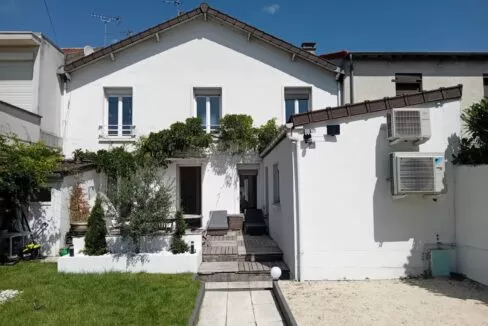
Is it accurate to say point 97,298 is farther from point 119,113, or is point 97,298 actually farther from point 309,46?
point 309,46

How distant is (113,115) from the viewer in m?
15.5

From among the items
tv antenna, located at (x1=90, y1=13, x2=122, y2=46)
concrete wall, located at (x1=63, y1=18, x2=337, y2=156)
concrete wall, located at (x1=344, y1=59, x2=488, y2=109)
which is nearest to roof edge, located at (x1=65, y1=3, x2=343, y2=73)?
concrete wall, located at (x1=63, y1=18, x2=337, y2=156)

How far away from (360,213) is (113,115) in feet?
38.7

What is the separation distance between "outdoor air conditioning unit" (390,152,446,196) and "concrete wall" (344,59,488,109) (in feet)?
27.5

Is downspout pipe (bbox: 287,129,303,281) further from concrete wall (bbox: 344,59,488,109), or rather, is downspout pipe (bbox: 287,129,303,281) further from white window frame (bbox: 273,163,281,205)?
concrete wall (bbox: 344,59,488,109)

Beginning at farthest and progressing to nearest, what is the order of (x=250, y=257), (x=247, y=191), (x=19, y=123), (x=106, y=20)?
(x=106, y=20) → (x=247, y=191) → (x=19, y=123) → (x=250, y=257)

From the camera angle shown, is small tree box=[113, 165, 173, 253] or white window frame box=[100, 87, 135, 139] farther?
white window frame box=[100, 87, 135, 139]

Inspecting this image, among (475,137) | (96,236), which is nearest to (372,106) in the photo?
(475,137)

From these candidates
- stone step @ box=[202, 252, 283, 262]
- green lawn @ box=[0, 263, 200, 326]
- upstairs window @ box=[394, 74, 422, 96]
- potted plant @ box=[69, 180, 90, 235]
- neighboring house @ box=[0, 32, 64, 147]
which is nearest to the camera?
green lawn @ box=[0, 263, 200, 326]

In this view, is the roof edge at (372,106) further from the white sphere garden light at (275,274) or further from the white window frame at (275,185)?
the white window frame at (275,185)

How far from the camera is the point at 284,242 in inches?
365

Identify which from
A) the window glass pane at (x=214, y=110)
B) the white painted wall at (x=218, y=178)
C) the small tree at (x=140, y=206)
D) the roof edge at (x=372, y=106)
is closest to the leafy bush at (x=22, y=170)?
the small tree at (x=140, y=206)

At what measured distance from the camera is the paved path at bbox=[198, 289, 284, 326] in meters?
6.01

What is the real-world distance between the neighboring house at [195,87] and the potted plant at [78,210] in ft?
10.7
